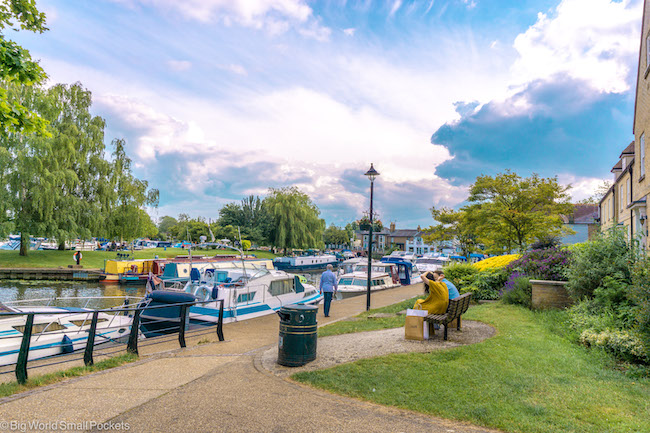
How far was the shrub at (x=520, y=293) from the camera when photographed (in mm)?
13578

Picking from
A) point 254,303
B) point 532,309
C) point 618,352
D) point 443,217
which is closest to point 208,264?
point 254,303

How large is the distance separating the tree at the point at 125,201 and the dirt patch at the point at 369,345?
37802mm

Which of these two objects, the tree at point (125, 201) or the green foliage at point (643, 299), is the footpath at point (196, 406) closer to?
the green foliage at point (643, 299)

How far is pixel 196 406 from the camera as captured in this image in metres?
5.71

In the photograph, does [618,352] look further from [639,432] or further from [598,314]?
[639,432]

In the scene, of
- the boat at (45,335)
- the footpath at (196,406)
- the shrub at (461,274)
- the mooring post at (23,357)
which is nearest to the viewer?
the footpath at (196,406)

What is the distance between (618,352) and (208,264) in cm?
Result: 2073

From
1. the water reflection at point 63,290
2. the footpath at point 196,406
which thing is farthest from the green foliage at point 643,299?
the water reflection at point 63,290

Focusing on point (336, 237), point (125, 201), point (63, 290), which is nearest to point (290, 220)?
point (125, 201)

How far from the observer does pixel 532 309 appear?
42.7 ft

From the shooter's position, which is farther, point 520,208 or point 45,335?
point 520,208

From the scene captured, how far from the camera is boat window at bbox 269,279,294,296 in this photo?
60.9 ft

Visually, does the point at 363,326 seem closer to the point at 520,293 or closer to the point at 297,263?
the point at 520,293

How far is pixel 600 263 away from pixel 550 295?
2.06 metres
